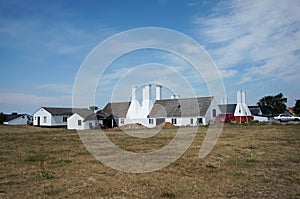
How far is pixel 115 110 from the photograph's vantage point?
58.3 m

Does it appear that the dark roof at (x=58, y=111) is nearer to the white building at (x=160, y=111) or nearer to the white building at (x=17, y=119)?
the white building at (x=160, y=111)

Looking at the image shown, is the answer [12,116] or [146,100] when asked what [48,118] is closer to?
→ [146,100]

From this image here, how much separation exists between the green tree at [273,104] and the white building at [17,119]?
73.3m

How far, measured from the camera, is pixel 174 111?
179ft

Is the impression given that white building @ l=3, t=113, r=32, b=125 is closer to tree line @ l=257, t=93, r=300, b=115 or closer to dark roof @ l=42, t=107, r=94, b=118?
dark roof @ l=42, t=107, r=94, b=118

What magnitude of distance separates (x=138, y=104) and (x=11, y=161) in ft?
154

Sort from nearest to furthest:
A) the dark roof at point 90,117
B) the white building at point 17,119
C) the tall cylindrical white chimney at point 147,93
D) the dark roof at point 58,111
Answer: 1. the dark roof at point 90,117
2. the tall cylindrical white chimney at point 147,93
3. the dark roof at point 58,111
4. the white building at point 17,119

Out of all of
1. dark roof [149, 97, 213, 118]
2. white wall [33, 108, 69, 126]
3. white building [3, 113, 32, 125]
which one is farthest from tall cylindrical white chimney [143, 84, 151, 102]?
white building [3, 113, 32, 125]

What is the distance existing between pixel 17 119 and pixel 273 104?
78.4m

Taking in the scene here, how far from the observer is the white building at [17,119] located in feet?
227

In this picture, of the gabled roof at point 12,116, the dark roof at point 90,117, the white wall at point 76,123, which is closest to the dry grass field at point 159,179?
the white wall at point 76,123

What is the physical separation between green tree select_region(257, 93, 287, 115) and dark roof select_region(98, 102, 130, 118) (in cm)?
6010

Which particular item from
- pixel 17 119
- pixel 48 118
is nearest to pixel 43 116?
pixel 48 118

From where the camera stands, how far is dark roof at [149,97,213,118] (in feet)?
173
